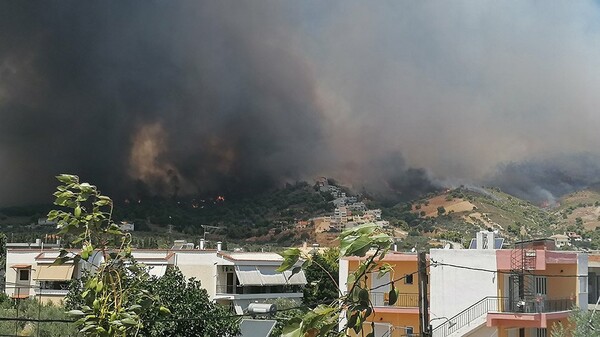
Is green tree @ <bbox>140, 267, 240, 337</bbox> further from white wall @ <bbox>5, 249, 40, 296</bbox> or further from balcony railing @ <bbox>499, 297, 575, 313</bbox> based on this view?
white wall @ <bbox>5, 249, 40, 296</bbox>

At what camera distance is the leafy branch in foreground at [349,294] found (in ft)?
11.7

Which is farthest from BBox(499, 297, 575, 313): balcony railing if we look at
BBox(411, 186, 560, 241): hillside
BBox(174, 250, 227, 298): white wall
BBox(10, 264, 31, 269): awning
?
BBox(411, 186, 560, 241): hillside

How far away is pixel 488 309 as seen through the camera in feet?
75.5

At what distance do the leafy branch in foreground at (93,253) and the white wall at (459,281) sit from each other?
741 inches

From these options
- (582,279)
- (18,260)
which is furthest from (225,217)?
(582,279)

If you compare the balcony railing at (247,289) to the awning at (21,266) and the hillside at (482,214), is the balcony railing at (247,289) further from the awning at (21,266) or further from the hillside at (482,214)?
the hillside at (482,214)

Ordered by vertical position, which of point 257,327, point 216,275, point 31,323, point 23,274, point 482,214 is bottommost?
point 31,323

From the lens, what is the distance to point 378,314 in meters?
24.9

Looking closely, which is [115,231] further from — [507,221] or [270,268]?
[507,221]

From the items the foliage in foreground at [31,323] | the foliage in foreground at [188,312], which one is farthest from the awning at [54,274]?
the foliage in foreground at [188,312]

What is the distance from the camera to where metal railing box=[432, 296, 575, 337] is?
74.9 ft

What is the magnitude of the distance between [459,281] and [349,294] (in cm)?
2074

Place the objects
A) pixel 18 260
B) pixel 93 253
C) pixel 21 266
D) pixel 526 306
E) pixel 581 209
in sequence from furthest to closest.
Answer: pixel 581 209, pixel 18 260, pixel 21 266, pixel 526 306, pixel 93 253

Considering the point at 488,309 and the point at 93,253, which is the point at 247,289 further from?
the point at 93,253
